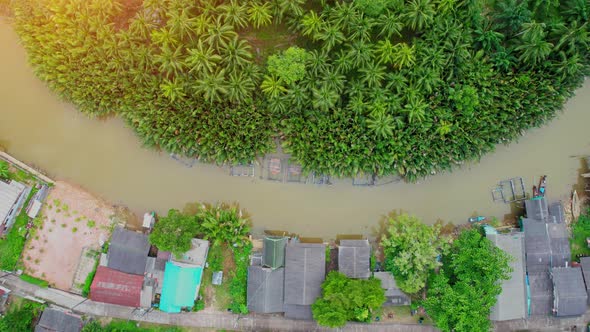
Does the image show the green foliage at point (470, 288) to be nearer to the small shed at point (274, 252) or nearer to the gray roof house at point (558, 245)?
the gray roof house at point (558, 245)

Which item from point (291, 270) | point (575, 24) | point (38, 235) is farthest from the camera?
point (38, 235)

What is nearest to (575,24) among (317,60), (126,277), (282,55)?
(317,60)

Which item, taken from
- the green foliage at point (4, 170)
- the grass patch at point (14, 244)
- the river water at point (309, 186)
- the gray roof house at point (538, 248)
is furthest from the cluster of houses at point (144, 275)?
the gray roof house at point (538, 248)

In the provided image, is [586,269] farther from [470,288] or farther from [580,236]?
[470,288]

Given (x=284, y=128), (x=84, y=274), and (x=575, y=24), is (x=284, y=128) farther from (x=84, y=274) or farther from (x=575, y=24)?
(x=575, y=24)

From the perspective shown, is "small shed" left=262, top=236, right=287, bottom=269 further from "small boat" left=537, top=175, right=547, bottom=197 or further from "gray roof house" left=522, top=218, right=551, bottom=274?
"small boat" left=537, top=175, right=547, bottom=197

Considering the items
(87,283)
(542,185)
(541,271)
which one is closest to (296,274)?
(87,283)
